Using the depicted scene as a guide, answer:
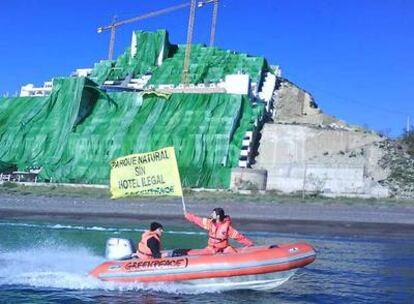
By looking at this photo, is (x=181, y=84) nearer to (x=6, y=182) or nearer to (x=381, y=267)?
(x=6, y=182)

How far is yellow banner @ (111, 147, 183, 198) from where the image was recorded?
1634cm

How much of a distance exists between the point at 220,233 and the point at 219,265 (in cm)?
94

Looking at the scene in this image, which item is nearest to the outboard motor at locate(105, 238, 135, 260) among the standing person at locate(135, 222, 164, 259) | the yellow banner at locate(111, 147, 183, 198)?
the standing person at locate(135, 222, 164, 259)

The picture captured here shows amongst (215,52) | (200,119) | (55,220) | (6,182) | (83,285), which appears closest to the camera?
(83,285)

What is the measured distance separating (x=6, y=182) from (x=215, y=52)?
33.4 metres

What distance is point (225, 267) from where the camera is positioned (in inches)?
609

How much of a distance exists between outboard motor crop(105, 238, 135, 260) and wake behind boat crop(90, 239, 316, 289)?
35.0 inches

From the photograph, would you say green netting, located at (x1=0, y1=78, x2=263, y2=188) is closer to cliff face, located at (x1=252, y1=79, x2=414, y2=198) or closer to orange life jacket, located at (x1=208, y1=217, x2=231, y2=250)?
cliff face, located at (x1=252, y1=79, x2=414, y2=198)

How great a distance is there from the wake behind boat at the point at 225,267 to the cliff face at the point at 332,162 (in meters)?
30.6

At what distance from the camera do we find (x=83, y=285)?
1630 cm

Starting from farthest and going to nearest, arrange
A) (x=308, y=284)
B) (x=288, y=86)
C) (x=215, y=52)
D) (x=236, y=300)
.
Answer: (x=215, y=52) → (x=288, y=86) → (x=308, y=284) → (x=236, y=300)

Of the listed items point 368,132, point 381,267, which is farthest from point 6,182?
point 381,267

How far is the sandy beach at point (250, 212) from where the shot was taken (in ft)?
109

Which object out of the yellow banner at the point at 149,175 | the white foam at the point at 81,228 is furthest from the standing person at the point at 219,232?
the white foam at the point at 81,228
